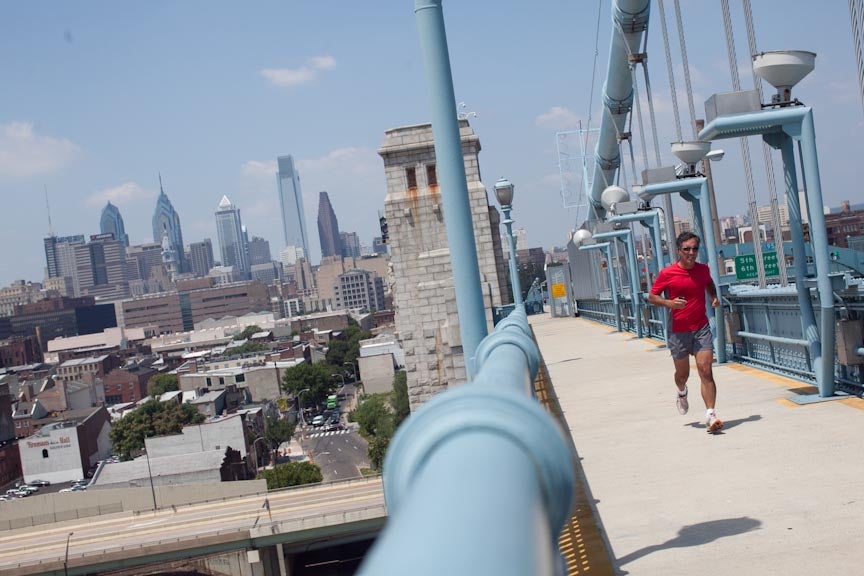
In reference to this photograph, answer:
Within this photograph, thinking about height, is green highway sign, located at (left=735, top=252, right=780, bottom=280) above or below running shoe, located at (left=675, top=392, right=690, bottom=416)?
above

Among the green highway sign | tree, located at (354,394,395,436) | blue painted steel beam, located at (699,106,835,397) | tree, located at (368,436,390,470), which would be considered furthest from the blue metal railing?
tree, located at (354,394,395,436)

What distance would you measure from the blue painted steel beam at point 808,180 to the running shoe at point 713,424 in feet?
4.69

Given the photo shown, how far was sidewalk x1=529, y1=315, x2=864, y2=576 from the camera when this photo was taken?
14.2ft

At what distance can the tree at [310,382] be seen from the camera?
100812mm

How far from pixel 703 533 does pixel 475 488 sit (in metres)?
4.03

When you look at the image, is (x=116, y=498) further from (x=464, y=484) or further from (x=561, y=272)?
(x=464, y=484)

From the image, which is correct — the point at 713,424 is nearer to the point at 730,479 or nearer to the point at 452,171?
the point at 730,479

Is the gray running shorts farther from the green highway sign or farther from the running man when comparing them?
the green highway sign

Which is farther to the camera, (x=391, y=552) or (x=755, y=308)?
(x=755, y=308)

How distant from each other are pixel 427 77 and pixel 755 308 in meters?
6.92

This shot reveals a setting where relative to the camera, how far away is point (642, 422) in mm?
8266

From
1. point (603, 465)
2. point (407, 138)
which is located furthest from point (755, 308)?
point (407, 138)

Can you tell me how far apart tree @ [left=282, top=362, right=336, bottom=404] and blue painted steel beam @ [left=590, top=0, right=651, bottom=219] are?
62927mm

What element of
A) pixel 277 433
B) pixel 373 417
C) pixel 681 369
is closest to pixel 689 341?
pixel 681 369
